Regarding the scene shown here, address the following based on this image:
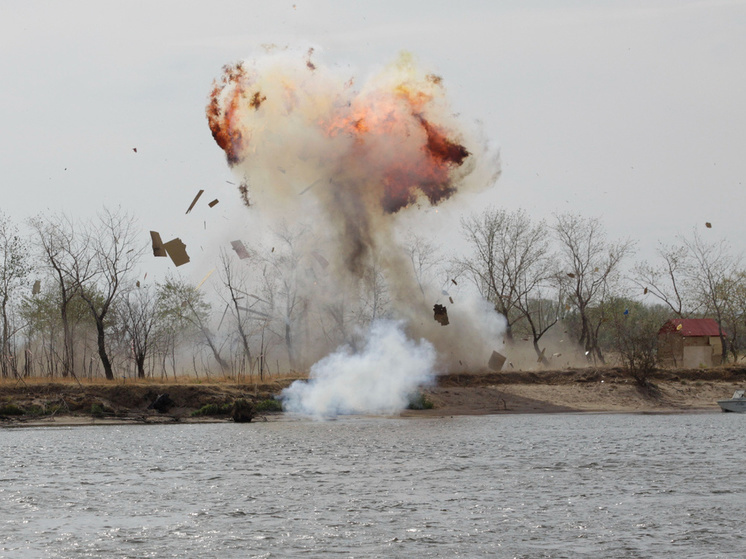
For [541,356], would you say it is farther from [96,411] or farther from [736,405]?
[96,411]

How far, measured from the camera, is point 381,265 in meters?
60.0

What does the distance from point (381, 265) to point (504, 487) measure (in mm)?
34005

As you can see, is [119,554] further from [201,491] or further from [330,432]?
[330,432]

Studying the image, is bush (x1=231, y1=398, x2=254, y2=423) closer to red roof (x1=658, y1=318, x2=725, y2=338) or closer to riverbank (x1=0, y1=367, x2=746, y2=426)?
riverbank (x1=0, y1=367, x2=746, y2=426)

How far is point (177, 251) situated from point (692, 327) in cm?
4854

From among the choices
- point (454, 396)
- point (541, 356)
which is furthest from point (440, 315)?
point (541, 356)

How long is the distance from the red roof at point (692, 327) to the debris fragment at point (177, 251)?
44.2 metres

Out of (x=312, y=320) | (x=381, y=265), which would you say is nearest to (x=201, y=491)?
(x=381, y=265)

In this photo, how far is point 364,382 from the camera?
5494cm

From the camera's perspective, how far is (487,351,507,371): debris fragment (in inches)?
2537

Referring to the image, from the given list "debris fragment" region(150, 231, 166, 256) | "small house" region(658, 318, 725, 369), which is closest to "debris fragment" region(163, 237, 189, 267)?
"debris fragment" region(150, 231, 166, 256)

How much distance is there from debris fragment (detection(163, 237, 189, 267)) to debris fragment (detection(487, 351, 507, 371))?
23495 millimetres

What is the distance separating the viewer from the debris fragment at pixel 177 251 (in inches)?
1967

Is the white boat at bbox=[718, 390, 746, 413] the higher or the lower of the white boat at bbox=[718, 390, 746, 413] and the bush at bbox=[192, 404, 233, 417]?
the lower
